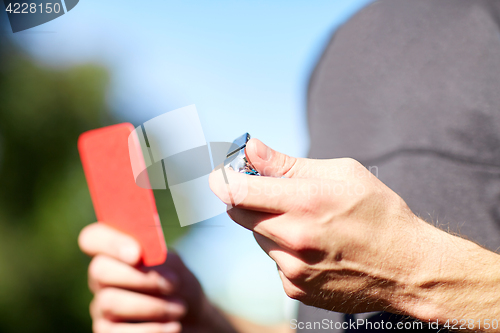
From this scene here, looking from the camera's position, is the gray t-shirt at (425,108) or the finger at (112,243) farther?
the gray t-shirt at (425,108)

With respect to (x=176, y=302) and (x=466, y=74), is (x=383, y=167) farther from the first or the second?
(x=176, y=302)

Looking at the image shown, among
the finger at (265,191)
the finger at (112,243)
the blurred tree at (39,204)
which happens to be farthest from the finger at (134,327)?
the blurred tree at (39,204)

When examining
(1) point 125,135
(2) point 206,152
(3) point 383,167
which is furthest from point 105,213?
(3) point 383,167

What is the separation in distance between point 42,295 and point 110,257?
9504 mm

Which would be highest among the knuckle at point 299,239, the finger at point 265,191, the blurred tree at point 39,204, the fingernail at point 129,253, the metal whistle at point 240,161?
the metal whistle at point 240,161

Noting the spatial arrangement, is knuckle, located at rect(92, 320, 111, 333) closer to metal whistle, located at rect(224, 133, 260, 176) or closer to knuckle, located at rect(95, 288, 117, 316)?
knuckle, located at rect(95, 288, 117, 316)

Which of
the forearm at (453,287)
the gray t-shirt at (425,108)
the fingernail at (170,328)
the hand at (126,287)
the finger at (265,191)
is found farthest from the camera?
the gray t-shirt at (425,108)

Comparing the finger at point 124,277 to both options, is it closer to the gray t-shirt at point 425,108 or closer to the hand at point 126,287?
the hand at point 126,287

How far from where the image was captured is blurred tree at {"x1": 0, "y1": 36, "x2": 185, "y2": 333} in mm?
8258

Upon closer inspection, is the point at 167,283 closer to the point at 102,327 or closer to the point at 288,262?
the point at 102,327

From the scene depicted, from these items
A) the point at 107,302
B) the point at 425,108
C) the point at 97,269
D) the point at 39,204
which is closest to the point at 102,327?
the point at 107,302

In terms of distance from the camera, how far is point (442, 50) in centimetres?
192

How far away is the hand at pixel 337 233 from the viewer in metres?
0.92

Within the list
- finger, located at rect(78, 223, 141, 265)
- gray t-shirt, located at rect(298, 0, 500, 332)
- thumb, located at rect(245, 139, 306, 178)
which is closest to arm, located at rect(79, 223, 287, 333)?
finger, located at rect(78, 223, 141, 265)
